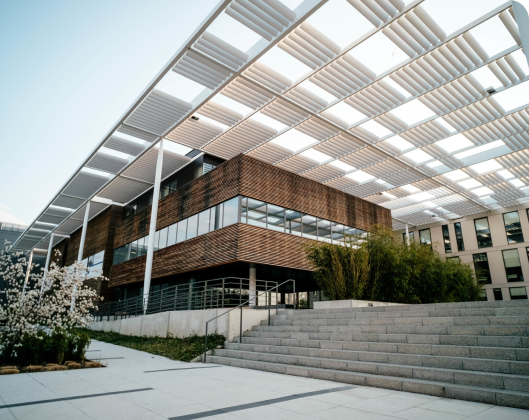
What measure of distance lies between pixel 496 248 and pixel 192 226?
21.1 meters

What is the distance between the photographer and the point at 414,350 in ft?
19.9

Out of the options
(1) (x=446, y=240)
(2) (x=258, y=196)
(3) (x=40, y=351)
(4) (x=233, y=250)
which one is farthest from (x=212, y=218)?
(1) (x=446, y=240)

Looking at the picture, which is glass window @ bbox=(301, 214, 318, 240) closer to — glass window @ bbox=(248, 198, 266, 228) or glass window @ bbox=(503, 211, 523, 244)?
glass window @ bbox=(248, 198, 266, 228)

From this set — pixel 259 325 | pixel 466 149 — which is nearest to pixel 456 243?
pixel 466 149

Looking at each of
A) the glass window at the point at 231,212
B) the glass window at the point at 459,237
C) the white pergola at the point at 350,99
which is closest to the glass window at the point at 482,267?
the glass window at the point at 459,237

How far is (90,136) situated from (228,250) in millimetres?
9485

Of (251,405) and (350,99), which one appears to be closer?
(251,405)

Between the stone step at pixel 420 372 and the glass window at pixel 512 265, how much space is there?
23.0 m

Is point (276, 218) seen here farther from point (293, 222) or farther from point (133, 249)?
point (133, 249)

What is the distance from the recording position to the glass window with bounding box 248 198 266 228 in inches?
597

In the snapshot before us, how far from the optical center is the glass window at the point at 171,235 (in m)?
18.5

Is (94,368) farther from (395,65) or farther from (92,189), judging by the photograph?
(92,189)

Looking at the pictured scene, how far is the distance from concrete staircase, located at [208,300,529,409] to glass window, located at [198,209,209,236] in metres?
7.58

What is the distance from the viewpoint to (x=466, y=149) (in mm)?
15641
